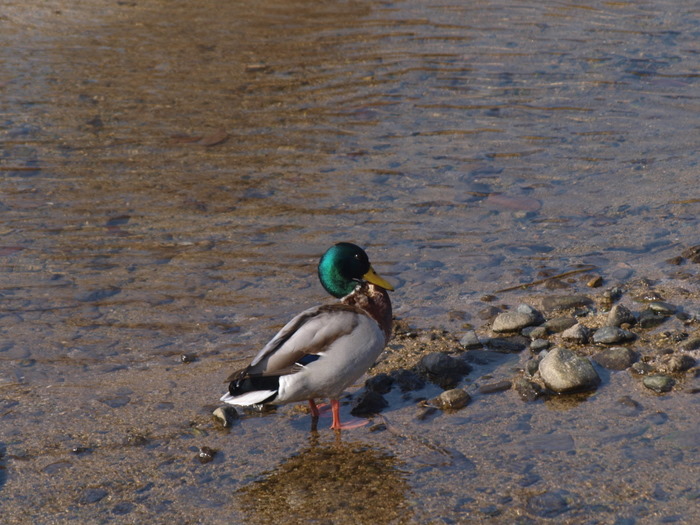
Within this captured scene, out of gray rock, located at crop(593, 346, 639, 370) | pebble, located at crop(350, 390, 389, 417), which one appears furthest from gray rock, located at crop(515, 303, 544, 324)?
pebble, located at crop(350, 390, 389, 417)

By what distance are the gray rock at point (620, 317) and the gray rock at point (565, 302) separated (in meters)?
0.34

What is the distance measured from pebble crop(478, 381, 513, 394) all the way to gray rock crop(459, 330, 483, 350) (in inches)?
17.0

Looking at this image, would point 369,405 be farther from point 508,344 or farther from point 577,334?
point 577,334

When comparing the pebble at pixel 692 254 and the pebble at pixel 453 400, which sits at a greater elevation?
the pebble at pixel 692 254

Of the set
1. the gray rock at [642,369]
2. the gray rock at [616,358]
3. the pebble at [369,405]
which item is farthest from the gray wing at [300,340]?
the gray rock at [642,369]

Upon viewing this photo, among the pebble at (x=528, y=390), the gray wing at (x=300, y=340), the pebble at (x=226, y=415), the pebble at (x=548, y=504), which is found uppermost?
the gray wing at (x=300, y=340)

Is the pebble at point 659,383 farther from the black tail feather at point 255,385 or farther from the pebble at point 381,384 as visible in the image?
the black tail feather at point 255,385

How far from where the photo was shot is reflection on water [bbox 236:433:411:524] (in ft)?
11.9

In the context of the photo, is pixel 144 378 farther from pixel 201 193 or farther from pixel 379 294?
pixel 201 193

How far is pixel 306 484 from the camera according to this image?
3.92 meters

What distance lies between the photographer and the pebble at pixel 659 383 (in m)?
4.28

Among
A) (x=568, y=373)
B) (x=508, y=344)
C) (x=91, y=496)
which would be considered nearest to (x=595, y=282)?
(x=508, y=344)

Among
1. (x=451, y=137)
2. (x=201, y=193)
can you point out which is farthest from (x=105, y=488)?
(x=451, y=137)

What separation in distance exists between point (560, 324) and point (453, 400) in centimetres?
93
